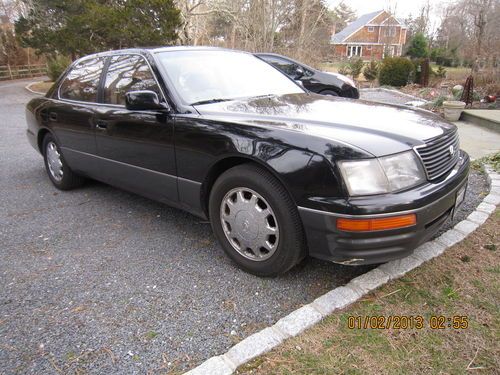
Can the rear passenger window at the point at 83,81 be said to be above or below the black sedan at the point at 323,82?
above

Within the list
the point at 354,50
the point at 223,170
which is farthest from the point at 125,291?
the point at 354,50

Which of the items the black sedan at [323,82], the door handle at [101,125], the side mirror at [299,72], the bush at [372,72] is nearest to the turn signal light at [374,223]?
the door handle at [101,125]

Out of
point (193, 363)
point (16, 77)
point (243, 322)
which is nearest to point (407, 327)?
point (243, 322)

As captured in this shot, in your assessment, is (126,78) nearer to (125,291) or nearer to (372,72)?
(125,291)

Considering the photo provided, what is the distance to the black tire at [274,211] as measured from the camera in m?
2.27

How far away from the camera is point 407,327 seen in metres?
2.07

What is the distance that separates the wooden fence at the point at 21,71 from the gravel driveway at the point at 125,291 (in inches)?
1111

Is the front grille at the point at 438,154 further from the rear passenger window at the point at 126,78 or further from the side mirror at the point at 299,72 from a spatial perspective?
the side mirror at the point at 299,72

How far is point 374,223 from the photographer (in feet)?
6.66

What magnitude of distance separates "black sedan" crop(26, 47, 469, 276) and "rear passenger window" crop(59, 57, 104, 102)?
0.10 ft

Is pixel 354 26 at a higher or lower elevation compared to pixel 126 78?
higher

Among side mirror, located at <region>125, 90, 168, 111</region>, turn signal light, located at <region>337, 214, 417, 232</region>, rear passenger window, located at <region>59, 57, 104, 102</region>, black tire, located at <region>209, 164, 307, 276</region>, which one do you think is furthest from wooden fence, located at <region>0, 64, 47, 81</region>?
turn signal light, located at <region>337, 214, 417, 232</region>

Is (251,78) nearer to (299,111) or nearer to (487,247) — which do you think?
(299,111)
